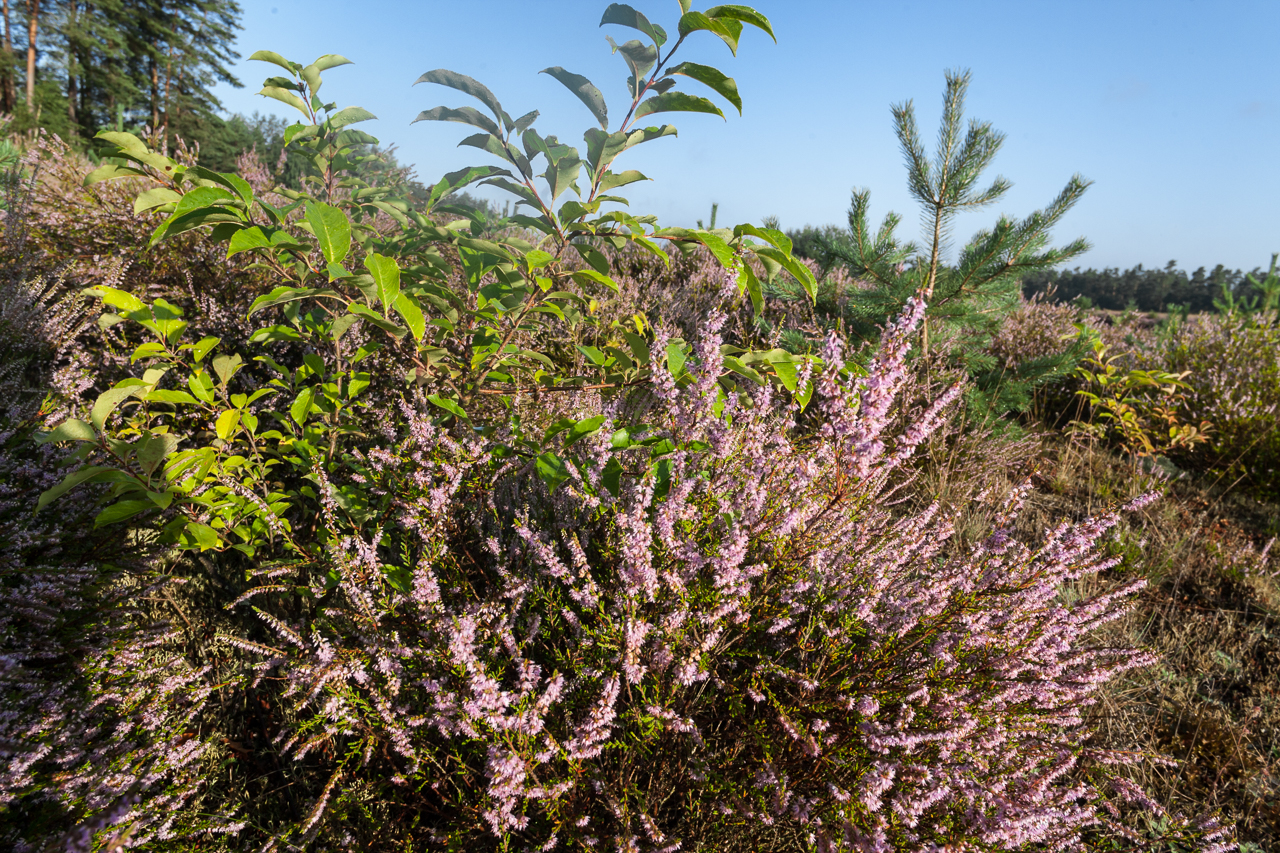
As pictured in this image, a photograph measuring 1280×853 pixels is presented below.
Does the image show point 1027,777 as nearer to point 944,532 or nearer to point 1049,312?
point 944,532

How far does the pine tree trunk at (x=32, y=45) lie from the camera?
877 inches

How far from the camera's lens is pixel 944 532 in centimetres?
168

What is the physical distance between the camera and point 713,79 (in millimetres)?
1291

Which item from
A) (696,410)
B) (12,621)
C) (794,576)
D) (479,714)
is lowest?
(12,621)

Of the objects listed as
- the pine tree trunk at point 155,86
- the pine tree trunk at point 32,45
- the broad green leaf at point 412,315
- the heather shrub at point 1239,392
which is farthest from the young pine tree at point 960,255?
the pine tree trunk at point 155,86

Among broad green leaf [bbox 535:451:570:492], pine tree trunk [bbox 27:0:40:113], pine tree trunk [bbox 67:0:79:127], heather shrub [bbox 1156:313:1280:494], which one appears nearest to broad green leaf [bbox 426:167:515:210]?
broad green leaf [bbox 535:451:570:492]

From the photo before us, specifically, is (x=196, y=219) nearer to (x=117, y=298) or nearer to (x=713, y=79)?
(x=117, y=298)

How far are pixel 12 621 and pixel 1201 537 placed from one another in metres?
5.50

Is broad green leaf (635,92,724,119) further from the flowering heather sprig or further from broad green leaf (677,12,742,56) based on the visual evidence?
the flowering heather sprig

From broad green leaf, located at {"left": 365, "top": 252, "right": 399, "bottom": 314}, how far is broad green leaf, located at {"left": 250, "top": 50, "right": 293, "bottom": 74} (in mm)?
824

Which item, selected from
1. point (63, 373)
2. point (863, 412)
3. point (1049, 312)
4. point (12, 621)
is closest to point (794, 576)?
point (863, 412)

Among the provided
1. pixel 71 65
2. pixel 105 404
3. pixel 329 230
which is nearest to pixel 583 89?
pixel 329 230

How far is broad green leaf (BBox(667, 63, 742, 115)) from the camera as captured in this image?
4.17 feet

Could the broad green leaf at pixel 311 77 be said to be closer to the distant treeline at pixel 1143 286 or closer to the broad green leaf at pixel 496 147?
the broad green leaf at pixel 496 147
